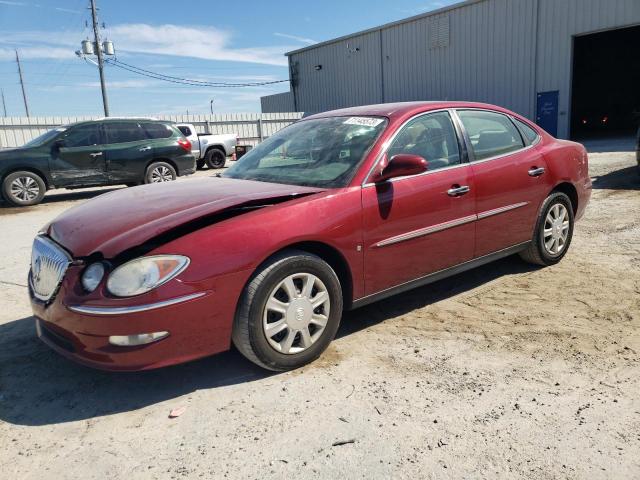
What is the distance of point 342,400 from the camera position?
107 inches

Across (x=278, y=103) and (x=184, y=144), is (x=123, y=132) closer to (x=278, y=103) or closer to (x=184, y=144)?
(x=184, y=144)

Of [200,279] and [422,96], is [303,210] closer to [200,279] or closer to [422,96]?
[200,279]

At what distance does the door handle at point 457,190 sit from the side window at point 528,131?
121cm

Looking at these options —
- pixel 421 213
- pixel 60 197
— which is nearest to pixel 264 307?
pixel 421 213

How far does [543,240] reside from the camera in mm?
4641

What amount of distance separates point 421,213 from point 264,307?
1.35 m

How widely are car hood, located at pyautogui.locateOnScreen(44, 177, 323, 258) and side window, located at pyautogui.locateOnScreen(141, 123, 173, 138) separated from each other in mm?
9074

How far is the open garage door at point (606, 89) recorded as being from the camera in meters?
27.2

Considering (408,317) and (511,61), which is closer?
(408,317)

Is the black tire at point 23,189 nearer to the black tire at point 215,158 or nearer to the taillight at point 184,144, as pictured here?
the taillight at point 184,144

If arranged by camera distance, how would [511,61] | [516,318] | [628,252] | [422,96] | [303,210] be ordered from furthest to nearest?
[422,96]
[511,61]
[628,252]
[516,318]
[303,210]

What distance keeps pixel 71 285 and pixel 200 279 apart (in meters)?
0.68

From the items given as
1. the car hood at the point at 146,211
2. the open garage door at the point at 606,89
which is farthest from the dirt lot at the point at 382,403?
the open garage door at the point at 606,89

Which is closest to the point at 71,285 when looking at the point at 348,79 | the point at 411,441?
the point at 411,441
